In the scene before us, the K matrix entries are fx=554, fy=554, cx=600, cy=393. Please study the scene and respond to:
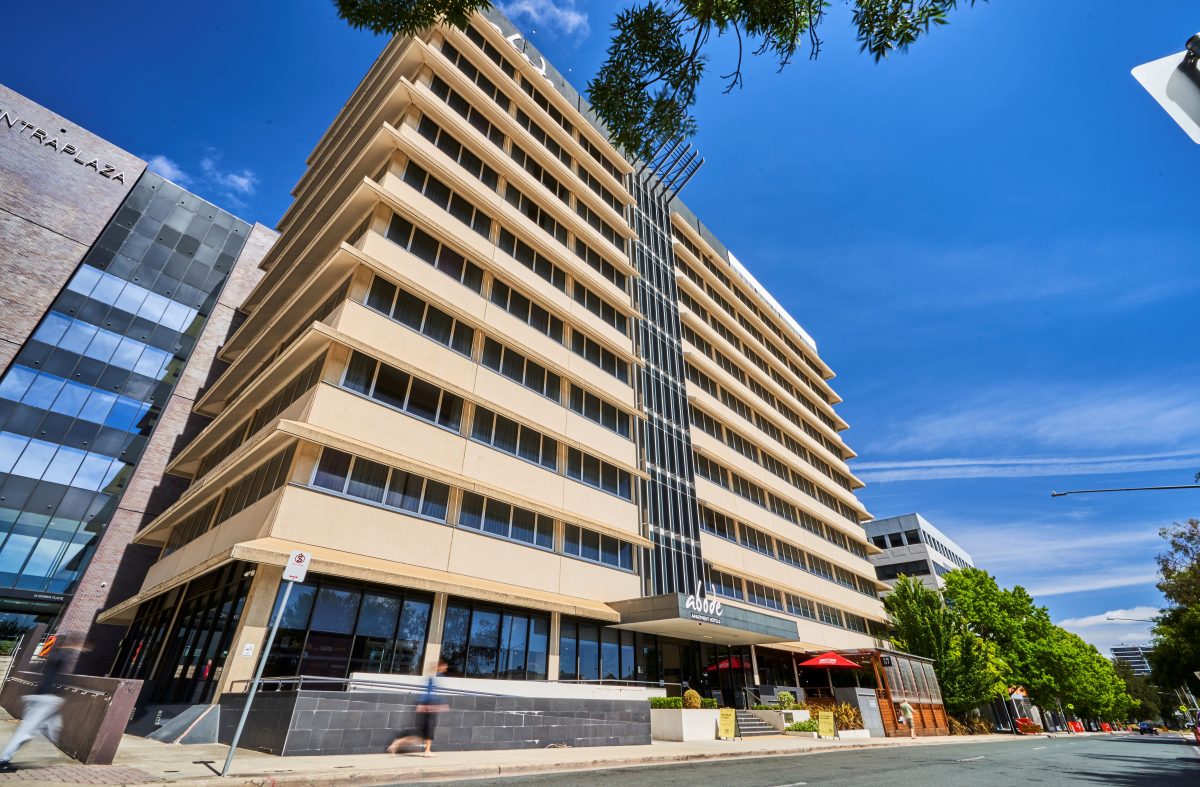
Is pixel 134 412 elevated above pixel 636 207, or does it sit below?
below

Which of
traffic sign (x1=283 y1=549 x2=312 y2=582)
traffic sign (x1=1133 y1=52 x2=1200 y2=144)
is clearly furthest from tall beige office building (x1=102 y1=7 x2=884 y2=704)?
traffic sign (x1=1133 y1=52 x2=1200 y2=144)

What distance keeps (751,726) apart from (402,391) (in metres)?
18.9

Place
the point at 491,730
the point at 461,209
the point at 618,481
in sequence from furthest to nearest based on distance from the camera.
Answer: the point at 618,481
the point at 461,209
the point at 491,730

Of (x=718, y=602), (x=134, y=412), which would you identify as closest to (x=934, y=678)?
(x=718, y=602)

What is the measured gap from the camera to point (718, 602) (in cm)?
2188

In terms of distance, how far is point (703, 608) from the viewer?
68.5 feet

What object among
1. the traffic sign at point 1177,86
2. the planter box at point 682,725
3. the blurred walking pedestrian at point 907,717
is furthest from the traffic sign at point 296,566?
the blurred walking pedestrian at point 907,717

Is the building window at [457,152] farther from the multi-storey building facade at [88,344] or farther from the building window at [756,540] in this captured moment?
the building window at [756,540]

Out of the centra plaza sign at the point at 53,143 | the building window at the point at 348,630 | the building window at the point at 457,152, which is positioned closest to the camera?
the building window at the point at 348,630

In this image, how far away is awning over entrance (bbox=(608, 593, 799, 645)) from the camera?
785 inches

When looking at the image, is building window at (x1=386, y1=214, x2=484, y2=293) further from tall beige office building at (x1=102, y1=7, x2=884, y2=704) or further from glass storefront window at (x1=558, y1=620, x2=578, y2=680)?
glass storefront window at (x1=558, y1=620, x2=578, y2=680)

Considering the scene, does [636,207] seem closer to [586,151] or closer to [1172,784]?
[586,151]

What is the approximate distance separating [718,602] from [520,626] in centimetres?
803

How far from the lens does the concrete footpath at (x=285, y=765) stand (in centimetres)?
686
